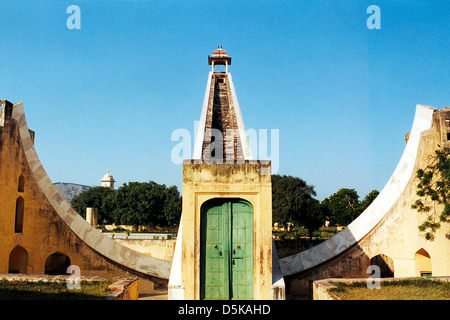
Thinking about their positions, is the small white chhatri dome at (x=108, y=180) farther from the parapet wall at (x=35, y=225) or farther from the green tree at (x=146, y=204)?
the parapet wall at (x=35, y=225)

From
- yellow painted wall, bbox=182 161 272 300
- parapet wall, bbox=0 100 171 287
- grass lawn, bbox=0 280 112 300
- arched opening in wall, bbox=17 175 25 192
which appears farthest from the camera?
arched opening in wall, bbox=17 175 25 192

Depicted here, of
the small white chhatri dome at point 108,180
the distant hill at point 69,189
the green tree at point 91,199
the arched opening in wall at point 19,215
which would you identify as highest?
the distant hill at point 69,189

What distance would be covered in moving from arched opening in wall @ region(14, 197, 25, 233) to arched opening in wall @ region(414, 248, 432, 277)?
889cm

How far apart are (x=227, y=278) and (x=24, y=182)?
16.9ft

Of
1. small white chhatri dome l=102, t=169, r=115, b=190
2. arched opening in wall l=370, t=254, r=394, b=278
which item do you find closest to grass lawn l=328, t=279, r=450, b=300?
arched opening in wall l=370, t=254, r=394, b=278

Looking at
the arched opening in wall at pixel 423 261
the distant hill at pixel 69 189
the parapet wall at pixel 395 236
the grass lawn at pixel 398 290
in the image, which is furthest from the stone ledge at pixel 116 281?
the distant hill at pixel 69 189

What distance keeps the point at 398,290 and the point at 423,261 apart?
3510mm

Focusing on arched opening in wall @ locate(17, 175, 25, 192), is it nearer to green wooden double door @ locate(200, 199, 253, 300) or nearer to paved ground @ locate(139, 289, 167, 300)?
paved ground @ locate(139, 289, 167, 300)

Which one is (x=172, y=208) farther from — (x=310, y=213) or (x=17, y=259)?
(x=17, y=259)

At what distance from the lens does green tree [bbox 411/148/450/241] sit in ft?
28.3

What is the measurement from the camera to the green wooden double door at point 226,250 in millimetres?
6676

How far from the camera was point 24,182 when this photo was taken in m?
8.91

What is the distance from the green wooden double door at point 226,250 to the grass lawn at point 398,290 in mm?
1424
